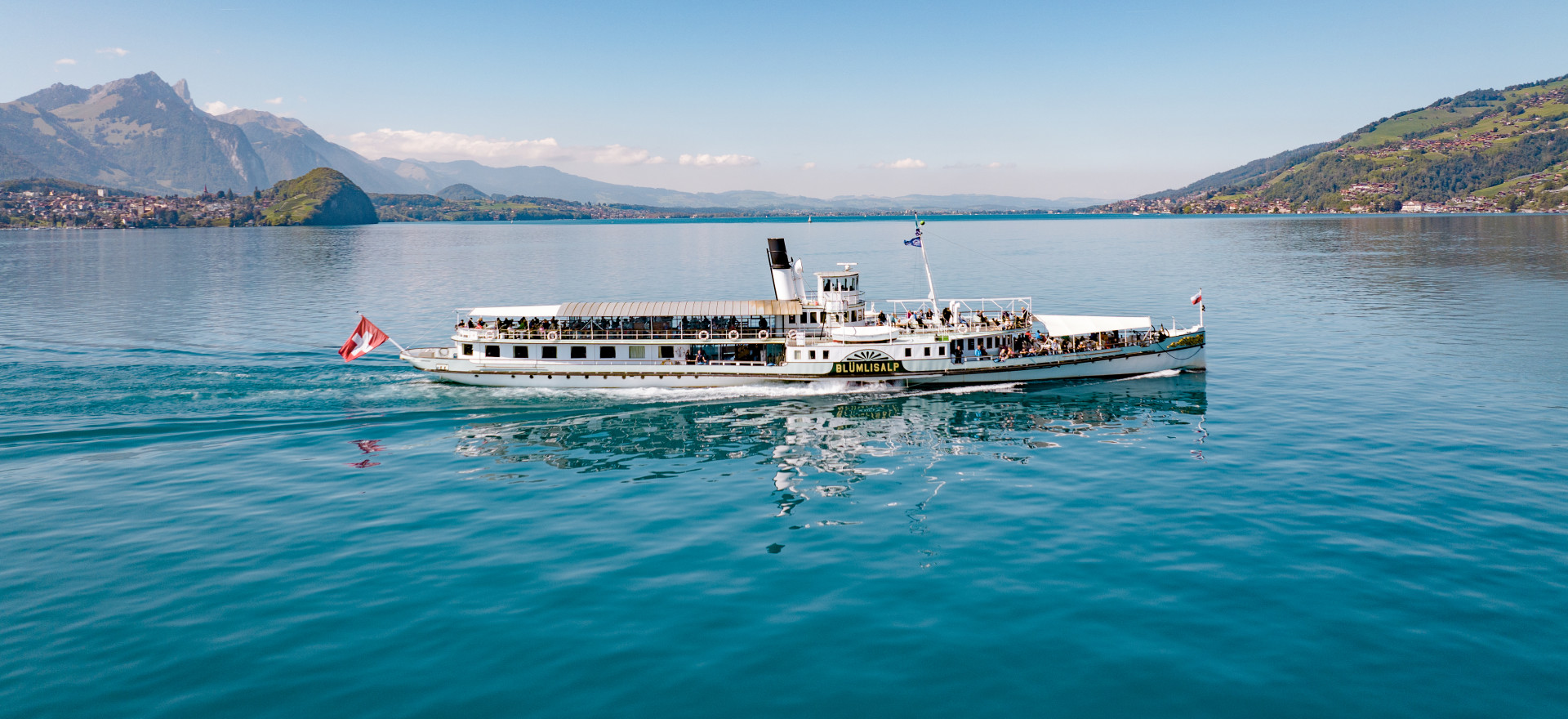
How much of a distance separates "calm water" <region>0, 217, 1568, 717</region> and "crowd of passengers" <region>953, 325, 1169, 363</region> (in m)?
2.63

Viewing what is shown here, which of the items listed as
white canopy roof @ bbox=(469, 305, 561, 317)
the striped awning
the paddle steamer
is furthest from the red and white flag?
the striped awning

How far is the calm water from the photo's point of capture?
1905cm

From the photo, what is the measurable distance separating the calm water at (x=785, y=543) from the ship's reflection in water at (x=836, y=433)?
0.30 m

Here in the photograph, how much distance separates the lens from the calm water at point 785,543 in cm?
1905

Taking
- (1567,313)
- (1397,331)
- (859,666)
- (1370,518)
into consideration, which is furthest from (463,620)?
(1567,313)

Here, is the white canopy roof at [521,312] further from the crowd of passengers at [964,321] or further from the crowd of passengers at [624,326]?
the crowd of passengers at [964,321]

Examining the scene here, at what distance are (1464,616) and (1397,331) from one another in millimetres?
59731

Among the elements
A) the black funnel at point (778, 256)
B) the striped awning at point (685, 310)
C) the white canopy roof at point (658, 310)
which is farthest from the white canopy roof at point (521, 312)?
the black funnel at point (778, 256)

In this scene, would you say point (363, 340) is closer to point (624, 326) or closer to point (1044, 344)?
point (624, 326)

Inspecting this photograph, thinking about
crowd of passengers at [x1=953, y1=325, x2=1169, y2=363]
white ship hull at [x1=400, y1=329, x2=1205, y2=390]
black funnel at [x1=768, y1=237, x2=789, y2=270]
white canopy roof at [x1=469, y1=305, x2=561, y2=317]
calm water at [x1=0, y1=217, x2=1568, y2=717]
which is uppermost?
black funnel at [x1=768, y1=237, x2=789, y2=270]

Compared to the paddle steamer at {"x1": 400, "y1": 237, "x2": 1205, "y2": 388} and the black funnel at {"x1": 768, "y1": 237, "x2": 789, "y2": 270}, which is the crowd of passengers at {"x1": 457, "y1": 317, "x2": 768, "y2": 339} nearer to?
the paddle steamer at {"x1": 400, "y1": 237, "x2": 1205, "y2": 388}

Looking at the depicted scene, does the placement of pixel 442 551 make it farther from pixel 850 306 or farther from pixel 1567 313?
pixel 1567 313

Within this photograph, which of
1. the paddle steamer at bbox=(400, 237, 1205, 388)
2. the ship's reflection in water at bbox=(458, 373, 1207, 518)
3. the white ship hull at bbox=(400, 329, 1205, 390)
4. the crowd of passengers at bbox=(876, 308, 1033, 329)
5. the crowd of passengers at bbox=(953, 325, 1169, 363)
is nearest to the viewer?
the ship's reflection in water at bbox=(458, 373, 1207, 518)

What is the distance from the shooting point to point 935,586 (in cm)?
2405
